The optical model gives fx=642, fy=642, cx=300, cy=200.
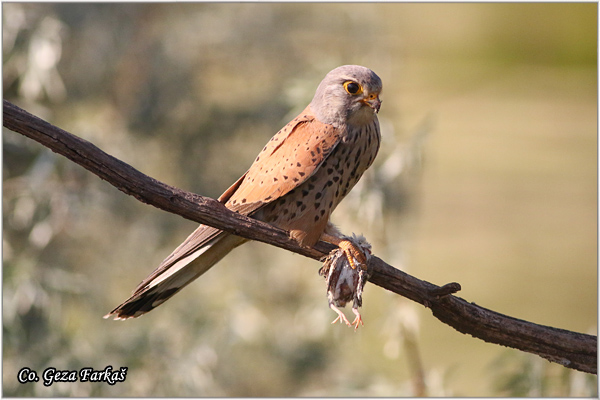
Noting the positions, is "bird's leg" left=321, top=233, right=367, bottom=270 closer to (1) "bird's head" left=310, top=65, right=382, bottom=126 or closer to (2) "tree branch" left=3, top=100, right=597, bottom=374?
(2) "tree branch" left=3, top=100, right=597, bottom=374

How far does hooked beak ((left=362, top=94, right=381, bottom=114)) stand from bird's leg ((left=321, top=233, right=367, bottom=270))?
2.10ft

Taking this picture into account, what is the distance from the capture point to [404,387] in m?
4.43

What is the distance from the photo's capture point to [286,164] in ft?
10.1

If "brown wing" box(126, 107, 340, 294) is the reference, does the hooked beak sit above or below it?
above

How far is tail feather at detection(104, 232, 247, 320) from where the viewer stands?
9.77 ft

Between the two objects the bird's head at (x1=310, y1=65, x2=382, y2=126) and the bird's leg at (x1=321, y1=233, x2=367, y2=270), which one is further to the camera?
the bird's head at (x1=310, y1=65, x2=382, y2=126)

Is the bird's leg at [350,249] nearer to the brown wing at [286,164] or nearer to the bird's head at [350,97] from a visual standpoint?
the brown wing at [286,164]

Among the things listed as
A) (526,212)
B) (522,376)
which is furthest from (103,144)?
(526,212)

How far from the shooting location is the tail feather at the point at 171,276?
298 cm

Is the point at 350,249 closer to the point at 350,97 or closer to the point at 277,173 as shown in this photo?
the point at 277,173

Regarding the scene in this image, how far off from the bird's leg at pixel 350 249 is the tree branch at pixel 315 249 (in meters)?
0.04

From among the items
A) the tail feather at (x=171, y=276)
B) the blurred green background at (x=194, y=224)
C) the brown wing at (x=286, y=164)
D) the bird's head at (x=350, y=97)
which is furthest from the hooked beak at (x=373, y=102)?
the blurred green background at (x=194, y=224)

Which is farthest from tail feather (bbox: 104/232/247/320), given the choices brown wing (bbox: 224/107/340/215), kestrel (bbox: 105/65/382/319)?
brown wing (bbox: 224/107/340/215)

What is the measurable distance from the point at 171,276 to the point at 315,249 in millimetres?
701
